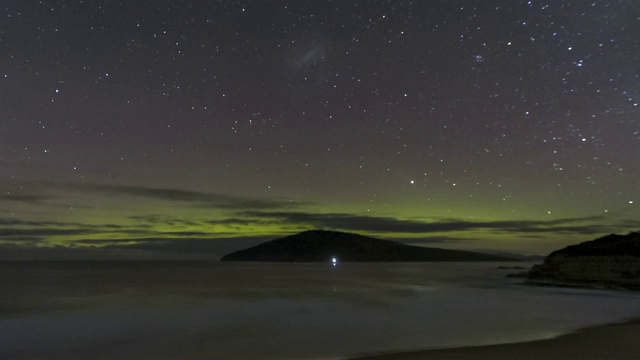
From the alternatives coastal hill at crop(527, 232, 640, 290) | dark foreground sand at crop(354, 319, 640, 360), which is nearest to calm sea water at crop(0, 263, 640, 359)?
dark foreground sand at crop(354, 319, 640, 360)

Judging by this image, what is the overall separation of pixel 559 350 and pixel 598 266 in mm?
51961

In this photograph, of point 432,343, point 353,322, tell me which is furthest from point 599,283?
point 432,343

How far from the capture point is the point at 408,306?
38406 mm

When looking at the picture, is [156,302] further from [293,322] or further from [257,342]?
[257,342]

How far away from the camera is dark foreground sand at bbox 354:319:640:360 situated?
631 inches

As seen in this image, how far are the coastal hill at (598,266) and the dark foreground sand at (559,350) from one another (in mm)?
36172

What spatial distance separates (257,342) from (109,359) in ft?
18.8

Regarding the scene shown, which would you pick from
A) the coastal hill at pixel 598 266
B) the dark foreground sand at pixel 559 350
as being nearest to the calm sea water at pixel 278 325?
the dark foreground sand at pixel 559 350

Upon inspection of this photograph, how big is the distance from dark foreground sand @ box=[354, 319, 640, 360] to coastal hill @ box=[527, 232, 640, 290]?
119 feet

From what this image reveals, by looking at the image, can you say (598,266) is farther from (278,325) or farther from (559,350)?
(559,350)

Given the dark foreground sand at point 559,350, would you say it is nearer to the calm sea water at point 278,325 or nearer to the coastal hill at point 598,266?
the calm sea water at point 278,325

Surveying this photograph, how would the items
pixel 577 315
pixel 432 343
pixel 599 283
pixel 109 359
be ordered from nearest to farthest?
pixel 109 359 → pixel 432 343 → pixel 577 315 → pixel 599 283

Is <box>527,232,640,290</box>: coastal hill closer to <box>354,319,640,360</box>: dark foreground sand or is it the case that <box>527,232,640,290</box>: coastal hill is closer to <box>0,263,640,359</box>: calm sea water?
<box>0,263,640,359</box>: calm sea water

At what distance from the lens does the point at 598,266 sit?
63000 mm
